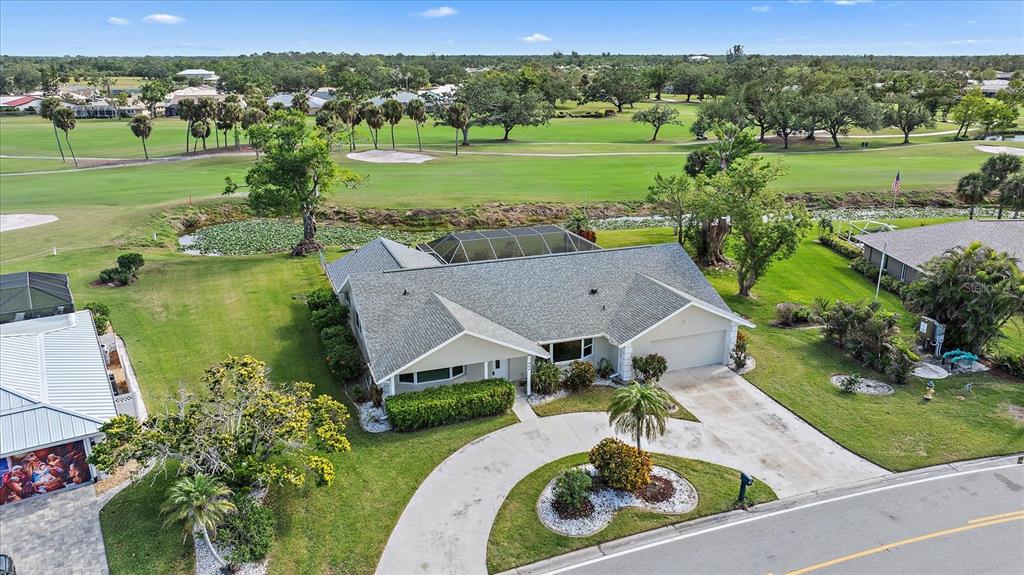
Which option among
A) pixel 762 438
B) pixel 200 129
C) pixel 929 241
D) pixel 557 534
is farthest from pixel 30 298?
pixel 200 129

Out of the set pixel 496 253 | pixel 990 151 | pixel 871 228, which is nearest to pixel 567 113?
pixel 990 151

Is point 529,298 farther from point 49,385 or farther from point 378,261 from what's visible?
point 49,385

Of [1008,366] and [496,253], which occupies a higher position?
[496,253]

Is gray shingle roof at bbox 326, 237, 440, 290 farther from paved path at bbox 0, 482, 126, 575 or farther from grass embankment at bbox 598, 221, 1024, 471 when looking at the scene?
grass embankment at bbox 598, 221, 1024, 471

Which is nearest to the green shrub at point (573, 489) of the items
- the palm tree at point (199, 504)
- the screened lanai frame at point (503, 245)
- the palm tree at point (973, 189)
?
A: the palm tree at point (199, 504)

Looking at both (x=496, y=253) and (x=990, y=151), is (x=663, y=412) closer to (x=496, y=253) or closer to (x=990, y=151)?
(x=496, y=253)

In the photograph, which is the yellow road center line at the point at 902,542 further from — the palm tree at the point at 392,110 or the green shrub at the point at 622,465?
the palm tree at the point at 392,110

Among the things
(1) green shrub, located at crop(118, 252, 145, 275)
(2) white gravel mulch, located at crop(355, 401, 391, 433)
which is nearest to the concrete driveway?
(2) white gravel mulch, located at crop(355, 401, 391, 433)
